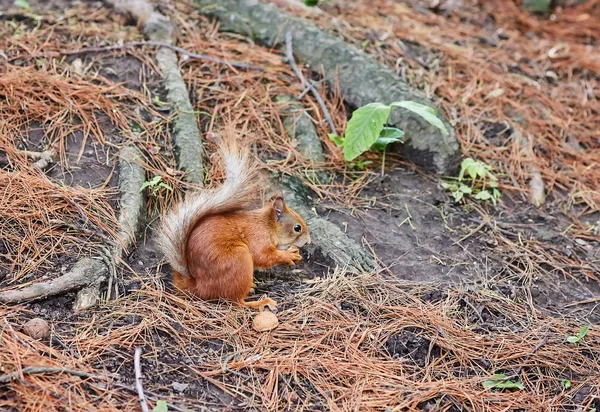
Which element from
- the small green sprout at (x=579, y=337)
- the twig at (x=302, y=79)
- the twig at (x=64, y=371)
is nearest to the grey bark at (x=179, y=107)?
the twig at (x=302, y=79)

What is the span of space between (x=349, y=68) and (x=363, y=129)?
72 cm

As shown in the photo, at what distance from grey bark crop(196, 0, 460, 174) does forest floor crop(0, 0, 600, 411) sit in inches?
3.9

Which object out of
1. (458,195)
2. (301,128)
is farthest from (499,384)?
(301,128)

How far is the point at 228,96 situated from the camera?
395cm

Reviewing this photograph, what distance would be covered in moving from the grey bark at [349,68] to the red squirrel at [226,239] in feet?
3.72

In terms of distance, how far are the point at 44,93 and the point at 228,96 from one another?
3.38 ft

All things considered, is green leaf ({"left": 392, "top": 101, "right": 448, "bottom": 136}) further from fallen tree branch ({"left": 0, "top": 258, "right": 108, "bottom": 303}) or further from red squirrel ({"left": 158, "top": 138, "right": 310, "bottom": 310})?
fallen tree branch ({"left": 0, "top": 258, "right": 108, "bottom": 303})

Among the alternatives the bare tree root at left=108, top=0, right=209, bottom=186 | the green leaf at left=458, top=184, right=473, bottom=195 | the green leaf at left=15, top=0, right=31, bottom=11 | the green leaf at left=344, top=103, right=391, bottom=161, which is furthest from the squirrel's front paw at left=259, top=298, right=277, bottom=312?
the green leaf at left=15, top=0, right=31, bottom=11

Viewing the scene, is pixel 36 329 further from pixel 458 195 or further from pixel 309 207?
pixel 458 195

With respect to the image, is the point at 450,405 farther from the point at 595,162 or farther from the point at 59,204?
the point at 595,162

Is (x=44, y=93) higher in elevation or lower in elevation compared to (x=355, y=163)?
higher

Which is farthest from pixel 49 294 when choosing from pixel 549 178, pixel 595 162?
pixel 595 162

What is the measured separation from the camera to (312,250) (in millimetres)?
3248

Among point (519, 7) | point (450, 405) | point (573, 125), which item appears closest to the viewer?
point (450, 405)
